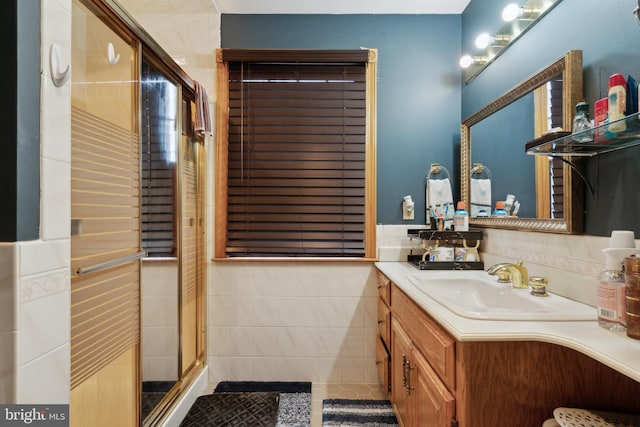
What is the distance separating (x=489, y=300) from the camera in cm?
139

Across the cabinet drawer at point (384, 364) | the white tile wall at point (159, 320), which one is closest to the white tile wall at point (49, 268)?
the white tile wall at point (159, 320)

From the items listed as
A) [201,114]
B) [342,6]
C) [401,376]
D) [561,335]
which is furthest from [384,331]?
[342,6]

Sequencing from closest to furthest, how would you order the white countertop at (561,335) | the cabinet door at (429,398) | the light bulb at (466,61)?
1. the white countertop at (561,335)
2. the cabinet door at (429,398)
3. the light bulb at (466,61)

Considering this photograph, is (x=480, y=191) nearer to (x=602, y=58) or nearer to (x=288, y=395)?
(x=602, y=58)

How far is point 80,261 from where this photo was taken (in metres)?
1.08

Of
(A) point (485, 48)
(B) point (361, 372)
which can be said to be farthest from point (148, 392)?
(A) point (485, 48)

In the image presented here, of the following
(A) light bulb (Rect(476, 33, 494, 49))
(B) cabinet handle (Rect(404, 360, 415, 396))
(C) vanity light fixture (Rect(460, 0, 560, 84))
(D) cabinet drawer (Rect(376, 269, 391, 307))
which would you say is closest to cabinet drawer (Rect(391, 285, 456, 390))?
(B) cabinet handle (Rect(404, 360, 415, 396))

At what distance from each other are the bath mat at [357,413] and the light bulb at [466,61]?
89.4 inches

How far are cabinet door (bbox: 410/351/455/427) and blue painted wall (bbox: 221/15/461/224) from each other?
1171 millimetres

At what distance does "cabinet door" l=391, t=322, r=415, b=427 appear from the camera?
1375mm

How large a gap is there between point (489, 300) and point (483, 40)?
151 cm

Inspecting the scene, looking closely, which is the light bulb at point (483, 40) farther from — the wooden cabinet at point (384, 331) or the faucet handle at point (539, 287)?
the wooden cabinet at point (384, 331)

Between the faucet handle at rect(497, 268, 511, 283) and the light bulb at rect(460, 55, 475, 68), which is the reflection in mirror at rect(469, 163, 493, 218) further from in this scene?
the light bulb at rect(460, 55, 475, 68)

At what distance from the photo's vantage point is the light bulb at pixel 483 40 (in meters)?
1.81
